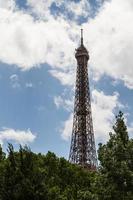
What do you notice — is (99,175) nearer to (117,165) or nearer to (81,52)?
(117,165)

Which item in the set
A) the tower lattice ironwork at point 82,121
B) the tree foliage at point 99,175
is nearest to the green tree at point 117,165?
the tree foliage at point 99,175

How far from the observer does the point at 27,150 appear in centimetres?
2930

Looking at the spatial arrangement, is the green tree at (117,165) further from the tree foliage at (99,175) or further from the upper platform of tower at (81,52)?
the upper platform of tower at (81,52)

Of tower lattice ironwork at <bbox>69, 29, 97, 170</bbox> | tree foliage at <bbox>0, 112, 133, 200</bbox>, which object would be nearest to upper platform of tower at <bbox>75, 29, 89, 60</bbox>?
tower lattice ironwork at <bbox>69, 29, 97, 170</bbox>

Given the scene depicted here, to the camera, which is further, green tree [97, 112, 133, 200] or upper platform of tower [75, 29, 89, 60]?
upper platform of tower [75, 29, 89, 60]

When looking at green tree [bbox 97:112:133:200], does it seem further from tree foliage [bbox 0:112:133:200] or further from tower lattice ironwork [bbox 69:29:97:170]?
tower lattice ironwork [bbox 69:29:97:170]

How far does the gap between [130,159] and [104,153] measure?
1560 millimetres

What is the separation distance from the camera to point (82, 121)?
3888 inches

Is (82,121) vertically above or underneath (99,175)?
above

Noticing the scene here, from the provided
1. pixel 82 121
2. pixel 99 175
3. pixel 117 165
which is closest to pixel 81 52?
pixel 82 121

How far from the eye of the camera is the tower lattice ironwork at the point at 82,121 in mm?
95375

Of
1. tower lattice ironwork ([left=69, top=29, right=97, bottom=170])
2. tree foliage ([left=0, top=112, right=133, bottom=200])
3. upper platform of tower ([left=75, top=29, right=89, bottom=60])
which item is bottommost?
tree foliage ([left=0, top=112, right=133, bottom=200])

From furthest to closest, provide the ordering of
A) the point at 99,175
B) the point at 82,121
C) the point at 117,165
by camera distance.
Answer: the point at 82,121
the point at 99,175
the point at 117,165

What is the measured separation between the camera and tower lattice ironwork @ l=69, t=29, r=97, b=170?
95375 mm
